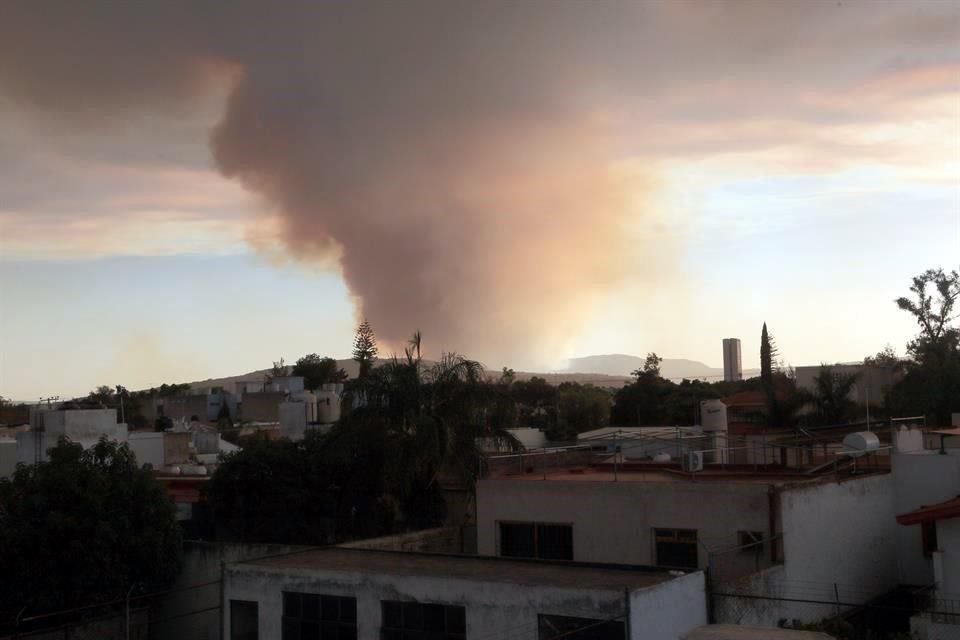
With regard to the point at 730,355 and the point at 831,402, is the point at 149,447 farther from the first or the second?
the point at 730,355

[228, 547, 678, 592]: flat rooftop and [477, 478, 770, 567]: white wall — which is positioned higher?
[477, 478, 770, 567]: white wall

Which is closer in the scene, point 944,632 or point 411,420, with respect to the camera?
point 944,632

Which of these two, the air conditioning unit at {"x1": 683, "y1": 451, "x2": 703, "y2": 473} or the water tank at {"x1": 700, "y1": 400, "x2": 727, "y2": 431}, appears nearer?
the air conditioning unit at {"x1": 683, "y1": 451, "x2": 703, "y2": 473}

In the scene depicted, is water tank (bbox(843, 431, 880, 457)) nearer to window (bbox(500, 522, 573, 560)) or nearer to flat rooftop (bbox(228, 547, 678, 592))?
window (bbox(500, 522, 573, 560))

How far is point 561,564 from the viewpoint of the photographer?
709 inches

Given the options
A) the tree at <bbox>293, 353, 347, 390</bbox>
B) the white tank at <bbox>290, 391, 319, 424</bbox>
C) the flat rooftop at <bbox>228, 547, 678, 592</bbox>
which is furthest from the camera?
the tree at <bbox>293, 353, 347, 390</bbox>

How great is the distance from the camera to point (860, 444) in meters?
24.4

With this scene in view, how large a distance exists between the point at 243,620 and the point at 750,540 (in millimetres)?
10217

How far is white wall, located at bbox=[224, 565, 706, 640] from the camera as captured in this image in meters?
14.6

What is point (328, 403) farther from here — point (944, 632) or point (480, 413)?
point (944, 632)

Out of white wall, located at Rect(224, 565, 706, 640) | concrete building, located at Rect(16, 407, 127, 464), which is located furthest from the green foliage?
white wall, located at Rect(224, 565, 706, 640)

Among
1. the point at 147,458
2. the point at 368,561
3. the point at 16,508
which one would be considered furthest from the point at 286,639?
the point at 147,458

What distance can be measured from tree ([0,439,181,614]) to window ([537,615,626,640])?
1316 cm

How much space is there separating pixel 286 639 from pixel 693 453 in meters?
10.4
